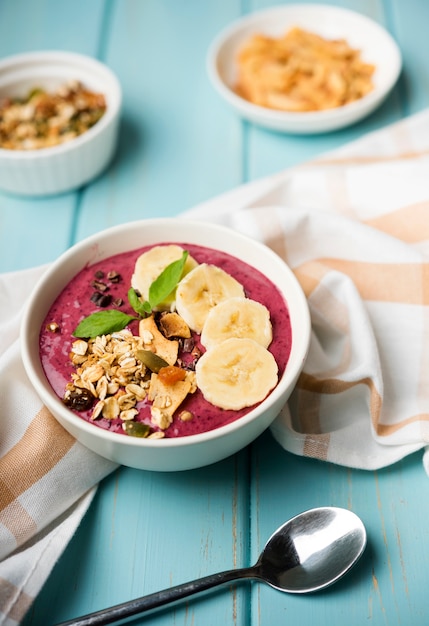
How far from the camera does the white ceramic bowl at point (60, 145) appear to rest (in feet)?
8.50

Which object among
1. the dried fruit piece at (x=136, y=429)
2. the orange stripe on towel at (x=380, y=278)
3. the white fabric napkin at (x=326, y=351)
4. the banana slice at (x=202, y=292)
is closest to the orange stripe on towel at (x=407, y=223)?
the white fabric napkin at (x=326, y=351)

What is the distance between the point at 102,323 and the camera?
1830mm

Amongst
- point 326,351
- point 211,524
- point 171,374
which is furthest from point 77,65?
point 211,524

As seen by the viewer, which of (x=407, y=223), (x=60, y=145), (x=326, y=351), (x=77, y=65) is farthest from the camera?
(x=77, y=65)

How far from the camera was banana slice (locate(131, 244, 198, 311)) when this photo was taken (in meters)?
1.94

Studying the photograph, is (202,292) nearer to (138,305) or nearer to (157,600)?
(138,305)

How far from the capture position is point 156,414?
1.68 metres

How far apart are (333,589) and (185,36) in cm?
261

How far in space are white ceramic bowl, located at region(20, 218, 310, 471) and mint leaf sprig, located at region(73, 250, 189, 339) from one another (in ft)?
0.46

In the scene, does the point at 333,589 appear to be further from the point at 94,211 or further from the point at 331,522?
the point at 94,211

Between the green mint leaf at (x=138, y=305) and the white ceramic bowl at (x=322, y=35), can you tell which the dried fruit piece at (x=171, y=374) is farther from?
the white ceramic bowl at (x=322, y=35)

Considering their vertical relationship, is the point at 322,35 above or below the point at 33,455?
above

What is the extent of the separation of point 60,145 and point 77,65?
49 centimetres

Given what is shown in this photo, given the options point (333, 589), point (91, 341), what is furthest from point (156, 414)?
point (333, 589)
